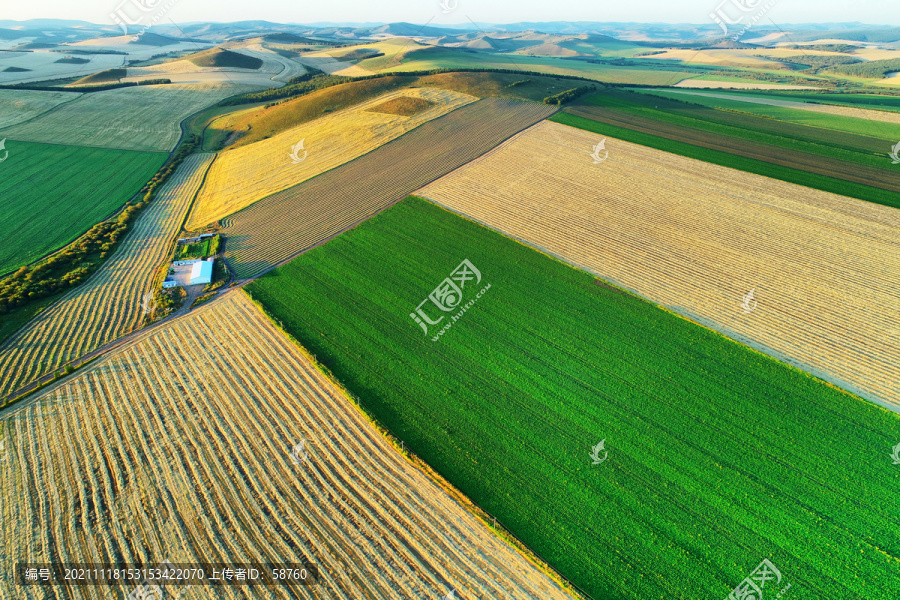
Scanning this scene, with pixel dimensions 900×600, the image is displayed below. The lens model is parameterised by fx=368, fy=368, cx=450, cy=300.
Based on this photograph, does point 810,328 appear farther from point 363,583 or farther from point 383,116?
point 383,116

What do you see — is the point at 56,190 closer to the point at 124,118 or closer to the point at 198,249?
the point at 198,249

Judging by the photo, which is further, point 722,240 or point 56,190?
point 56,190

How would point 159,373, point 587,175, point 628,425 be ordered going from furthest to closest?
1. point 587,175
2. point 159,373
3. point 628,425

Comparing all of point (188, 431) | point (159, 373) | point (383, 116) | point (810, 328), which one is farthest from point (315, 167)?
point (810, 328)

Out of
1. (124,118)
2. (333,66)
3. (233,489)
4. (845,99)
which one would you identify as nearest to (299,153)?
(124,118)

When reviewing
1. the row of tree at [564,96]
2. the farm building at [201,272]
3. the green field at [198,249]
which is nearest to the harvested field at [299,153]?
the green field at [198,249]

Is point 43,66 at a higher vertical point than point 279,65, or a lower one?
lower
